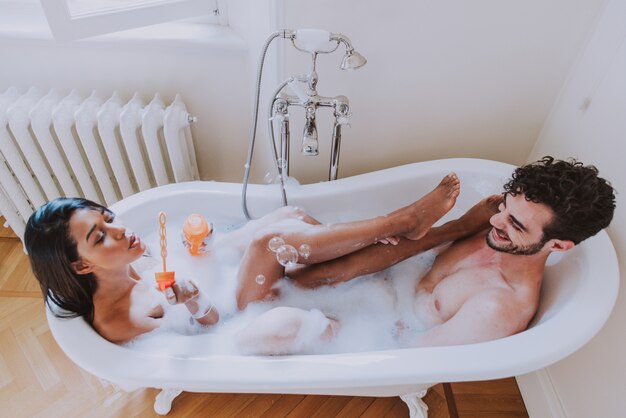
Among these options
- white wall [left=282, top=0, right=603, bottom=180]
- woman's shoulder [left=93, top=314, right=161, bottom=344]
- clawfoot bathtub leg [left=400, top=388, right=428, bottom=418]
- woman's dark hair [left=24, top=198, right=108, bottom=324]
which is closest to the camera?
woman's dark hair [left=24, top=198, right=108, bottom=324]

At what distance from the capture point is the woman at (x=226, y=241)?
1.04 metres

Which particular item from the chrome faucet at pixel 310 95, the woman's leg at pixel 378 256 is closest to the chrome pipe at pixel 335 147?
the chrome faucet at pixel 310 95

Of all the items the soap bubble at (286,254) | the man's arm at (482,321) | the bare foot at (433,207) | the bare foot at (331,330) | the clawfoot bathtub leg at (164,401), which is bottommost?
the clawfoot bathtub leg at (164,401)

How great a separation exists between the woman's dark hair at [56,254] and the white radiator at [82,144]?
0.46 m

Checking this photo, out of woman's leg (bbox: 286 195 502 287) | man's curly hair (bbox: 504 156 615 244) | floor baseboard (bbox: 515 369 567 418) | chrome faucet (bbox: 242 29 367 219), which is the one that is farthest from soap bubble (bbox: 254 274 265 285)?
floor baseboard (bbox: 515 369 567 418)

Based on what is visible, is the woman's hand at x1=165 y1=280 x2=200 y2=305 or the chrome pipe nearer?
the woman's hand at x1=165 y1=280 x2=200 y2=305

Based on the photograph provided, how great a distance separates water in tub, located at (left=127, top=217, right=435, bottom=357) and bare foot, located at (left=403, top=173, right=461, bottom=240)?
0.24m

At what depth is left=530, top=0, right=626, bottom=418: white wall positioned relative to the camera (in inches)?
49.5

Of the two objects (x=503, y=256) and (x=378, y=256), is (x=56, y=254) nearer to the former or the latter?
(x=378, y=256)

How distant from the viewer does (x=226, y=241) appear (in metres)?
1.48

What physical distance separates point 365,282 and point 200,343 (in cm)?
57

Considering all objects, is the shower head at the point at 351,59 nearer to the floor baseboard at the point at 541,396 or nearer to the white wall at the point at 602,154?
the white wall at the point at 602,154

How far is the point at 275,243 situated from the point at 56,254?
1.83 ft

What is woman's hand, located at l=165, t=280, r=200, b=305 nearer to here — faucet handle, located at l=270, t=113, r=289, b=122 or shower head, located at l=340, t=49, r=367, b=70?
faucet handle, located at l=270, t=113, r=289, b=122
